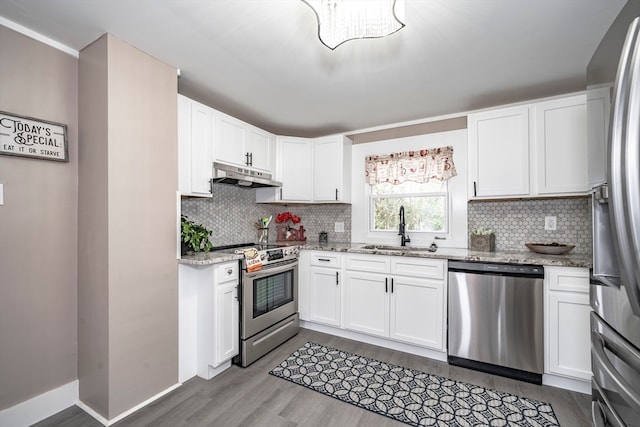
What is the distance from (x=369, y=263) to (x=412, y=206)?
961 mm

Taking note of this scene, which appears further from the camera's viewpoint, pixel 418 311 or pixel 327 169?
pixel 327 169

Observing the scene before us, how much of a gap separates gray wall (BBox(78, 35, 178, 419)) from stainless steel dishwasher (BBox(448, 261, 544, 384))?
91.0 inches

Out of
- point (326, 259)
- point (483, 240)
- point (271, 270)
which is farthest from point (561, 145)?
point (271, 270)

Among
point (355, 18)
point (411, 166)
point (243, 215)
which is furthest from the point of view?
point (243, 215)

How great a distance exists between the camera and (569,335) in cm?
211

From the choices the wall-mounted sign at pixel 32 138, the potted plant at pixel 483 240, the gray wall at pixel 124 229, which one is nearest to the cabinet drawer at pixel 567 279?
the potted plant at pixel 483 240

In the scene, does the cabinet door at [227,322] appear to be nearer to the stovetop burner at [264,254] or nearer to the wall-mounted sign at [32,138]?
the stovetop burner at [264,254]

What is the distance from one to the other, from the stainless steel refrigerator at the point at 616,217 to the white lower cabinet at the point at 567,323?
1.09 m

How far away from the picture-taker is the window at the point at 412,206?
10.5 ft

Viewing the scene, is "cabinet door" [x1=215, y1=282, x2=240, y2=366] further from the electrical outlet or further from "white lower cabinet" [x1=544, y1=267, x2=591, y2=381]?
the electrical outlet

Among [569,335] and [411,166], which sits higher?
[411,166]

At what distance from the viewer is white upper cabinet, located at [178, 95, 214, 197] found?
7.75 feet

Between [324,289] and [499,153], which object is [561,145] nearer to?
[499,153]

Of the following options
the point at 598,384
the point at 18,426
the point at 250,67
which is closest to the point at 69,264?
the point at 18,426
